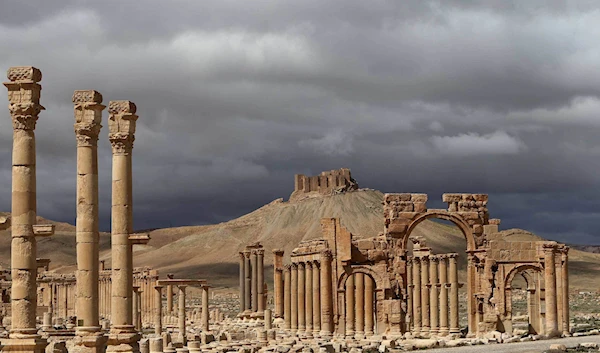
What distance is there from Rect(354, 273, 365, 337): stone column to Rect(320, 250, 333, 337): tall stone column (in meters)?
1.14

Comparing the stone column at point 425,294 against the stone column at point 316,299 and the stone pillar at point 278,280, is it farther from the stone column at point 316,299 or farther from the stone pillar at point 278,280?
the stone pillar at point 278,280

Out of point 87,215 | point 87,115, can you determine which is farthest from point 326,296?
point 87,115

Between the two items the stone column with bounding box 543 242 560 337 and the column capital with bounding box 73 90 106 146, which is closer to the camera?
the column capital with bounding box 73 90 106 146

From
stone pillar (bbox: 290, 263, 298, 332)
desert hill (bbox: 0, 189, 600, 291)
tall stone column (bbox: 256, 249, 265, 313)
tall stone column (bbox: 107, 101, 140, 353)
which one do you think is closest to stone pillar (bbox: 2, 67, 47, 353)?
tall stone column (bbox: 107, 101, 140, 353)

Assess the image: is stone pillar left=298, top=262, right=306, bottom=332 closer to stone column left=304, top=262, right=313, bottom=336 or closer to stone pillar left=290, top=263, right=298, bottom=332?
stone column left=304, top=262, right=313, bottom=336

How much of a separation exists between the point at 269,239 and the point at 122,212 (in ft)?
451

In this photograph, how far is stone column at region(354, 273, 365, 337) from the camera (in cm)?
4622

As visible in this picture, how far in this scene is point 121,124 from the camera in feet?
Result: 87.9

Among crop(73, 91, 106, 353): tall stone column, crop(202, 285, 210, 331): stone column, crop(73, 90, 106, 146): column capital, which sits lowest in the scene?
crop(202, 285, 210, 331): stone column

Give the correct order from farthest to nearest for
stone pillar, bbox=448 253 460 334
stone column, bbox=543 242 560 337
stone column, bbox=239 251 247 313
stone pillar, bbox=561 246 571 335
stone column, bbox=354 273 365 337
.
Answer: stone column, bbox=239 251 247 313 → stone pillar, bbox=448 253 460 334 → stone column, bbox=354 273 365 337 → stone pillar, bbox=561 246 571 335 → stone column, bbox=543 242 560 337

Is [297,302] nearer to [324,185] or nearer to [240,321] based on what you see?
[240,321]

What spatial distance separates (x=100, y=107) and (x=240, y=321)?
3653cm

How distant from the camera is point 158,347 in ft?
103

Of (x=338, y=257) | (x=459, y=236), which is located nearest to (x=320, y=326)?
(x=338, y=257)
